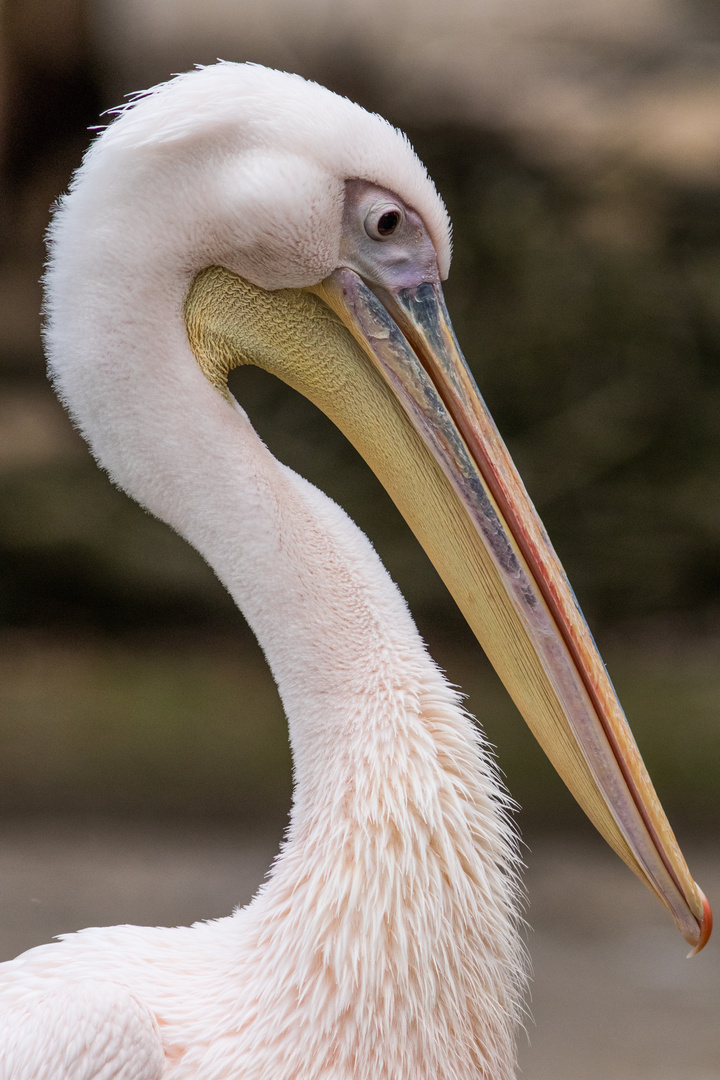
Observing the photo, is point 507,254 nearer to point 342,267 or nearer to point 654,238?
point 654,238

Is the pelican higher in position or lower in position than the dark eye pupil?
lower

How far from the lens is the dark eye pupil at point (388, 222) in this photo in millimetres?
1211

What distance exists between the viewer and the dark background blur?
12.4 feet

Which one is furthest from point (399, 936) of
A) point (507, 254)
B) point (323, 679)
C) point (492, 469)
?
point (507, 254)

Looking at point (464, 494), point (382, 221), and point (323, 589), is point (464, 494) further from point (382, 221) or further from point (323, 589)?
point (382, 221)

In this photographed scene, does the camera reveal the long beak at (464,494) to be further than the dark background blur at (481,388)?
No

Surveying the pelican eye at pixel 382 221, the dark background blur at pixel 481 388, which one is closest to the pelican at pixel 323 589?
the pelican eye at pixel 382 221

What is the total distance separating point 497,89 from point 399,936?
3329 millimetres

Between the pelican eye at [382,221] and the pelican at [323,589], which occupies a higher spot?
the pelican eye at [382,221]

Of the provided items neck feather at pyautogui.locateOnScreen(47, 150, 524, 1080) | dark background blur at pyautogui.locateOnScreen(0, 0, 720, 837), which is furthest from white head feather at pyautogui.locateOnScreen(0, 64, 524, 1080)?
dark background blur at pyautogui.locateOnScreen(0, 0, 720, 837)

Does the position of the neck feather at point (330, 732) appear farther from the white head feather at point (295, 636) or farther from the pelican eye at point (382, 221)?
the pelican eye at point (382, 221)

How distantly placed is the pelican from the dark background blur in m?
2.57

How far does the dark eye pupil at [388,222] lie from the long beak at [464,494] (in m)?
0.06

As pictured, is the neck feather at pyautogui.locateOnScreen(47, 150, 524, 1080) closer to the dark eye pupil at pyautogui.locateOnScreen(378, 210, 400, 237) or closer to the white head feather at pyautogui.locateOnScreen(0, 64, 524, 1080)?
the white head feather at pyautogui.locateOnScreen(0, 64, 524, 1080)
